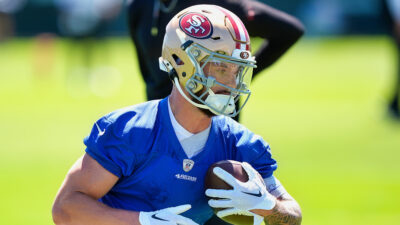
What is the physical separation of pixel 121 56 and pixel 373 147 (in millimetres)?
17663

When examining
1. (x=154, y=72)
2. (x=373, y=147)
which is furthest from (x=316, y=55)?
(x=154, y=72)

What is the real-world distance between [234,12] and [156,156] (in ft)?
5.20

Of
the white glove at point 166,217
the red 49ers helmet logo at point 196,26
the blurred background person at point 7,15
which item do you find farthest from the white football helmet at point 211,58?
the blurred background person at point 7,15

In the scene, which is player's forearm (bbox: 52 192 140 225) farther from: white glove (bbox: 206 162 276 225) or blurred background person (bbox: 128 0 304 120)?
blurred background person (bbox: 128 0 304 120)

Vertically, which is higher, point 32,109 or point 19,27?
point 32,109

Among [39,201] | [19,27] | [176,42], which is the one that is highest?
[176,42]

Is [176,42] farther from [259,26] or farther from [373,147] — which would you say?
[373,147]

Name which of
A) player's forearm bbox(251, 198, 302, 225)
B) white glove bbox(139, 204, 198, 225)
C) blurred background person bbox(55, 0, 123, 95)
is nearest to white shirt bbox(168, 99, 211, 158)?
white glove bbox(139, 204, 198, 225)

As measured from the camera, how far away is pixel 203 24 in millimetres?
3760

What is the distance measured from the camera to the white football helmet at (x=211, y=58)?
145 inches

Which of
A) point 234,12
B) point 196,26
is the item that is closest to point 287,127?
point 234,12

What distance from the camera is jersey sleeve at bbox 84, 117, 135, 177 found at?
11.8ft

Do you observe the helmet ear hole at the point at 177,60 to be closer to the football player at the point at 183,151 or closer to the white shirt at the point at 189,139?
the football player at the point at 183,151

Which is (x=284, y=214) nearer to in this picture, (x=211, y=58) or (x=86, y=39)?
(x=211, y=58)
